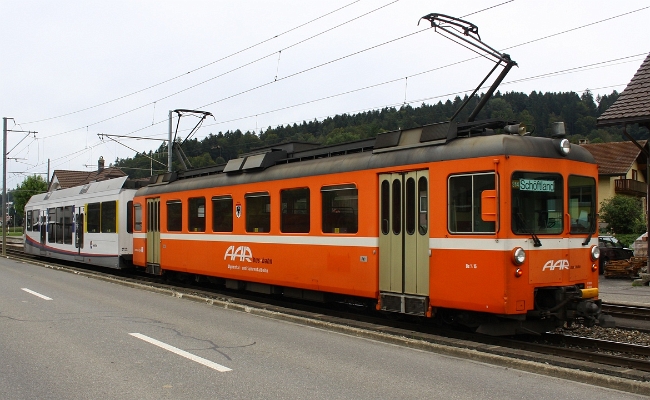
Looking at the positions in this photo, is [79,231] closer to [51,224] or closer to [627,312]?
[51,224]

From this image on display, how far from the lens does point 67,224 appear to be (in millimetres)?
24547

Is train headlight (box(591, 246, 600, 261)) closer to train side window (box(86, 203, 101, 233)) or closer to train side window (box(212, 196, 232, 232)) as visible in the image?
train side window (box(212, 196, 232, 232))

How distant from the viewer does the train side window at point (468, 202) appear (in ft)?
27.4

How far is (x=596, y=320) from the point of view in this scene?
8695 millimetres

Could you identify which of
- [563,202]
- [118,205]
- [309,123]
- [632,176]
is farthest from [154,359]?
[309,123]

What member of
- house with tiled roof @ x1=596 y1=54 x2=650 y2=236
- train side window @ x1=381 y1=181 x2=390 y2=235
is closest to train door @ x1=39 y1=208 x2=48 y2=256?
train side window @ x1=381 y1=181 x2=390 y2=235

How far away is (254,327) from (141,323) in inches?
72.0

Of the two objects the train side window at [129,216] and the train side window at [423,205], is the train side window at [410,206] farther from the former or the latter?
the train side window at [129,216]

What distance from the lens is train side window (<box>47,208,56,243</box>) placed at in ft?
86.1

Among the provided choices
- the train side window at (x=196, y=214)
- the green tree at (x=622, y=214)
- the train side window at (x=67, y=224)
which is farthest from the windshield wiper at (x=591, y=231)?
the green tree at (x=622, y=214)

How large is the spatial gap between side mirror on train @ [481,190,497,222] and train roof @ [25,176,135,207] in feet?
47.4

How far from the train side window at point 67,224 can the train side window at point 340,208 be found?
16.1 metres

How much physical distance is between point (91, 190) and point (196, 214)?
8.83 meters

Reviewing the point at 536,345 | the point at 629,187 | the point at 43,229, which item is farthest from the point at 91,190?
the point at 629,187
